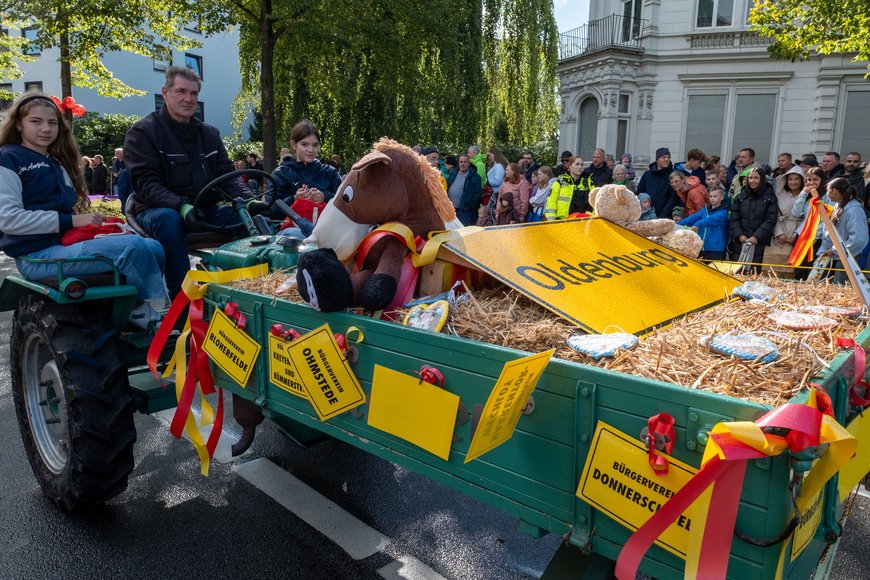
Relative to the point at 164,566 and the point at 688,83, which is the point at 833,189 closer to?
the point at 164,566

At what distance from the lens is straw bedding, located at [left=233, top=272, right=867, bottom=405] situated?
5.74 feet

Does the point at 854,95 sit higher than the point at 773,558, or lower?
higher

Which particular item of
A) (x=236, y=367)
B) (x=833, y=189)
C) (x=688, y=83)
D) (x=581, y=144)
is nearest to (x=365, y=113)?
(x=581, y=144)

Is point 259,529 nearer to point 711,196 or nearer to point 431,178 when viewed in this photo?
point 431,178

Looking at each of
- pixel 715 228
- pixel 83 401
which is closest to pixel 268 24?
pixel 715 228

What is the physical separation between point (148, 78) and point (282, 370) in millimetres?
35097

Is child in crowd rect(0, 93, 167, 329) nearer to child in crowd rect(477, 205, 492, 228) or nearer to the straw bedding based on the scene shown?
the straw bedding

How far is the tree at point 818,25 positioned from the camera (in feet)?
33.8

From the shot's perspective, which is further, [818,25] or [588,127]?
[588,127]

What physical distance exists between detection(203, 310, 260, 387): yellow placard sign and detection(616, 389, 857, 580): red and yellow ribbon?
5.74 ft

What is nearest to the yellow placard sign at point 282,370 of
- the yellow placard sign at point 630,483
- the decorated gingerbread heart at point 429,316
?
the decorated gingerbread heart at point 429,316

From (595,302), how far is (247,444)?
1.99 meters

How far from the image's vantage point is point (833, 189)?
22.1 feet

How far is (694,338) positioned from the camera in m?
2.17
